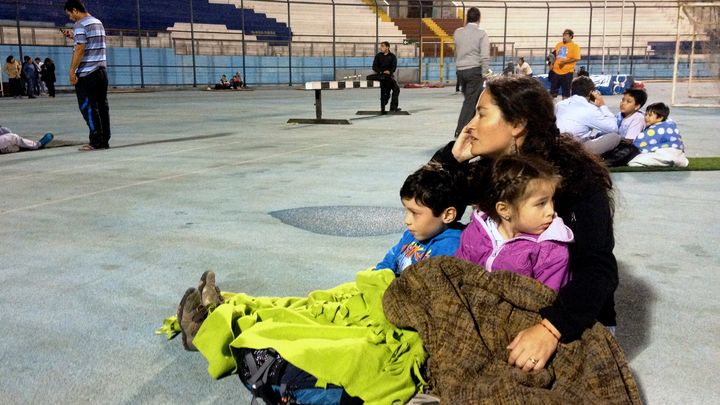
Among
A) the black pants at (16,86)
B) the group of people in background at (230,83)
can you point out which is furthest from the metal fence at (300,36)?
the black pants at (16,86)

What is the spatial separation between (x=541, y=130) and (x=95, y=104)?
6.89 m

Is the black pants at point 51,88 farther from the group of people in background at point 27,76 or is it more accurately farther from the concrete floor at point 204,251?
the concrete floor at point 204,251

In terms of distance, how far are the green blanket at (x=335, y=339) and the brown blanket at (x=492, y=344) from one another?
0.25ft

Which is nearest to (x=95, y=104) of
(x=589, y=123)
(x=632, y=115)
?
(x=589, y=123)

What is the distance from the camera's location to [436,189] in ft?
7.98

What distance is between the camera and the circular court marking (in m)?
4.29

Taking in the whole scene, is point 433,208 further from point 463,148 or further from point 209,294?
point 209,294

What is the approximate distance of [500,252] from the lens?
209cm

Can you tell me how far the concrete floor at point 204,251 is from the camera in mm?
2396

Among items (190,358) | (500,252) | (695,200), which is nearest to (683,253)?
(695,200)

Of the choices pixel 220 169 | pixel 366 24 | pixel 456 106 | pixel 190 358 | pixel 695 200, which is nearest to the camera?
pixel 190 358

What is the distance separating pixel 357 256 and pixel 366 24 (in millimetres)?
30906

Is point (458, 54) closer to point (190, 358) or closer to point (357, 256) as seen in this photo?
point (357, 256)

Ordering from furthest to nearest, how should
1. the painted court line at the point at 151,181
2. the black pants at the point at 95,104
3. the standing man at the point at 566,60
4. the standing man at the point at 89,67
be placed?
1. the standing man at the point at 566,60
2. the black pants at the point at 95,104
3. the standing man at the point at 89,67
4. the painted court line at the point at 151,181
